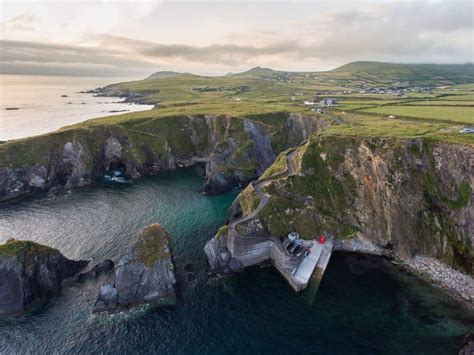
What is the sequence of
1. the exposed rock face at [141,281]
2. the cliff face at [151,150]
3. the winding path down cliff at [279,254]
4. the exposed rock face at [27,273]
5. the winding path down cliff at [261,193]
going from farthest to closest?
the cliff face at [151,150], the winding path down cliff at [261,193], the winding path down cliff at [279,254], the exposed rock face at [141,281], the exposed rock face at [27,273]

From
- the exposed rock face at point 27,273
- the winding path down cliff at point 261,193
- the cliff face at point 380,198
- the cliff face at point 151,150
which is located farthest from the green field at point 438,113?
the exposed rock face at point 27,273

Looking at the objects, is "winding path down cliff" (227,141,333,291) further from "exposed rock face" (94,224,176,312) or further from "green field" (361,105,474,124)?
"green field" (361,105,474,124)

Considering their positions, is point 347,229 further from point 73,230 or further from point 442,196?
point 73,230

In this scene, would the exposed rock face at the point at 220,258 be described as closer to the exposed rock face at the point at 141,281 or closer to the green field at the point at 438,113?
the exposed rock face at the point at 141,281

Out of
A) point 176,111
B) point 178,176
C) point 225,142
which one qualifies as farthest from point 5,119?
point 225,142

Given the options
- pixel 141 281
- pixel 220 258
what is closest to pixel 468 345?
pixel 220 258

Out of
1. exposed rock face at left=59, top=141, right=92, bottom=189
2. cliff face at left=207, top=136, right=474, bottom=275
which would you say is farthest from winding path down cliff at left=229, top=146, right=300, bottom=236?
exposed rock face at left=59, top=141, right=92, bottom=189
